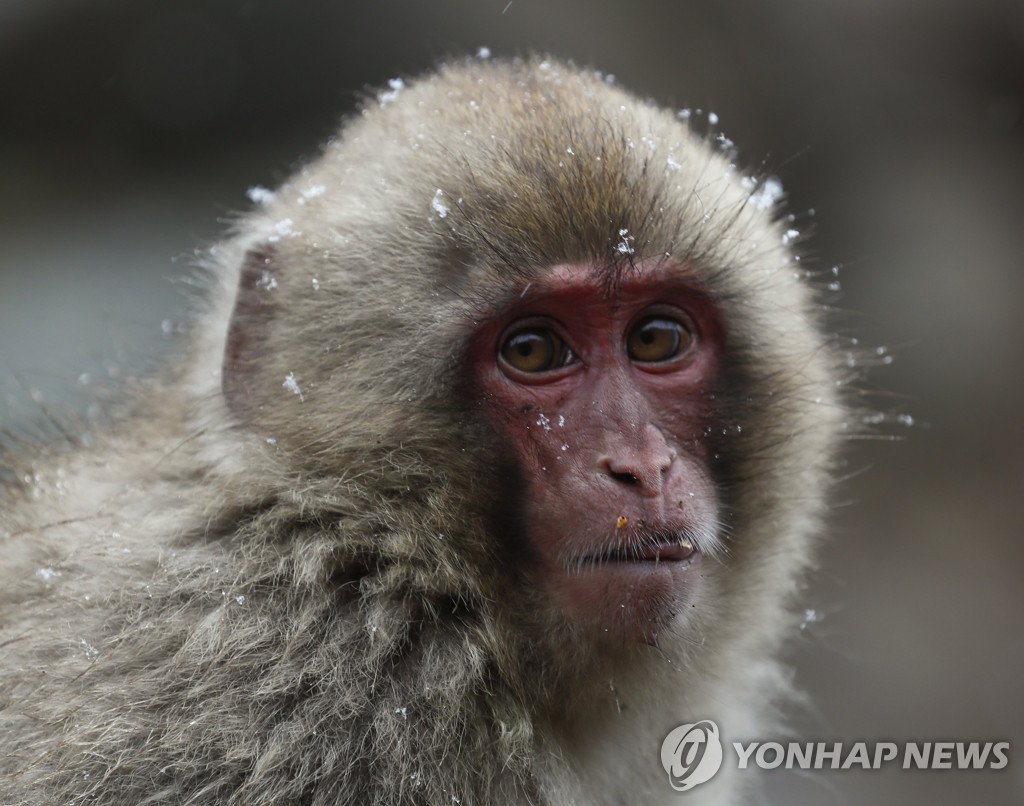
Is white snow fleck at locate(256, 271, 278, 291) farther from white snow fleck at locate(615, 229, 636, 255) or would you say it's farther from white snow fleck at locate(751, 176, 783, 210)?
white snow fleck at locate(751, 176, 783, 210)

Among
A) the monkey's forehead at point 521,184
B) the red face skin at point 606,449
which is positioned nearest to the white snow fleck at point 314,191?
the monkey's forehead at point 521,184

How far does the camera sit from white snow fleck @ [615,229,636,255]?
2.50 meters

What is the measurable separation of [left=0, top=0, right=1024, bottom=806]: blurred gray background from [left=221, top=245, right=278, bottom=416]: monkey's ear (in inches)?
189

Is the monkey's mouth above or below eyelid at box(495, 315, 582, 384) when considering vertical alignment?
below

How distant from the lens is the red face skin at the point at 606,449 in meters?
2.25

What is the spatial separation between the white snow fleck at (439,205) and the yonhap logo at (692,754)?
1.48 metres

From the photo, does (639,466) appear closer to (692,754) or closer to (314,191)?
(692,754)

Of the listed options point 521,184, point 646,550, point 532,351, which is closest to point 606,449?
point 646,550

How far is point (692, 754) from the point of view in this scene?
285 cm

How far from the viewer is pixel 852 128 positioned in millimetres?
7734

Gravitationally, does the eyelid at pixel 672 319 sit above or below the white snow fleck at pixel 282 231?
above

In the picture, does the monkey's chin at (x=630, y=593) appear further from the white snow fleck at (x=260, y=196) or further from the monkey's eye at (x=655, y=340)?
the white snow fleck at (x=260, y=196)

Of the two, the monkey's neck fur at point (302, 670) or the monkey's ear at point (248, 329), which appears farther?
the monkey's ear at point (248, 329)

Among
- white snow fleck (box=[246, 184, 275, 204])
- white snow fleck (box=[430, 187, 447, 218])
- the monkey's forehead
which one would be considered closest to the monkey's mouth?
the monkey's forehead
